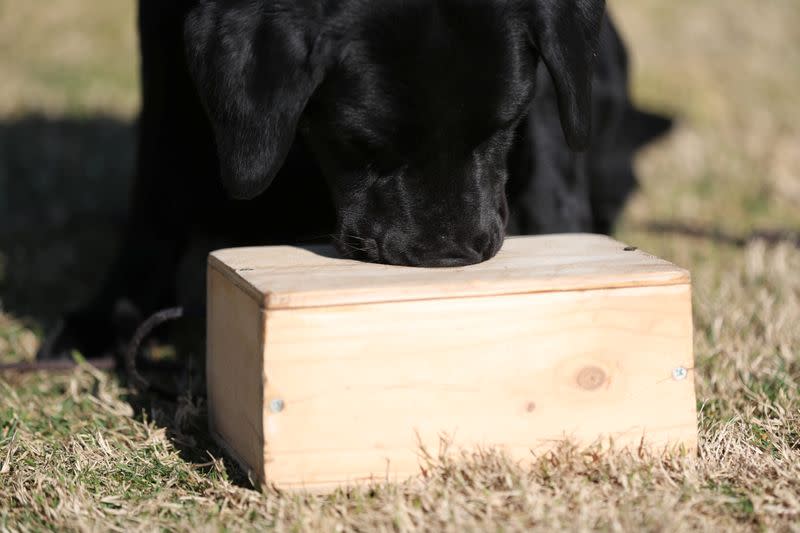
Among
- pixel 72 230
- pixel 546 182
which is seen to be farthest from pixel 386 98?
pixel 72 230

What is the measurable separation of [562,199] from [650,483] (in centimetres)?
112

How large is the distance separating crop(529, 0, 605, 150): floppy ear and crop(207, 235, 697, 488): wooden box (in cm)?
39

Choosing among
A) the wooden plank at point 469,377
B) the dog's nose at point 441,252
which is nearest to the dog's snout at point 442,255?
the dog's nose at point 441,252

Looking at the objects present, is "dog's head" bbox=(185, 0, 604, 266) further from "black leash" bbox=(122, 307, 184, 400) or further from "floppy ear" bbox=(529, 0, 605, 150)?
"black leash" bbox=(122, 307, 184, 400)

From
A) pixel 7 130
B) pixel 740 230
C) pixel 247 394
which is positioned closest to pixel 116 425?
pixel 247 394

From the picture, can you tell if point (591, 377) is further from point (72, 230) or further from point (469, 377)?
point (72, 230)

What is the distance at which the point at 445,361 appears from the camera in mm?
1622

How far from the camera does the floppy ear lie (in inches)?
76.5

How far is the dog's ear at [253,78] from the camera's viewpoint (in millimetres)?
1843

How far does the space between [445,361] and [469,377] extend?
0.05 meters

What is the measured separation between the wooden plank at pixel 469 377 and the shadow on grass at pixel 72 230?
0.24m

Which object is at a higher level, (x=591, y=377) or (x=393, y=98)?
(x=393, y=98)

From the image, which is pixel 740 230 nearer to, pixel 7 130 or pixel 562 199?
pixel 562 199

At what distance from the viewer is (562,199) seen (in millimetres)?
2631
